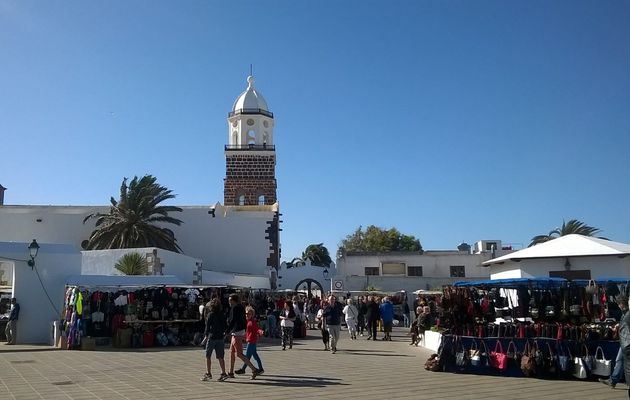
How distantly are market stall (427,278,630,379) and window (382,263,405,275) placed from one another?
3107 centimetres

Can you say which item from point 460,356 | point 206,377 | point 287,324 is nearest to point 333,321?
point 287,324

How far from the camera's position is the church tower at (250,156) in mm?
45375

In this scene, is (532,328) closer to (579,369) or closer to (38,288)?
(579,369)

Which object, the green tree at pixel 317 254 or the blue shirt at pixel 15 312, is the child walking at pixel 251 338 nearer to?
the blue shirt at pixel 15 312

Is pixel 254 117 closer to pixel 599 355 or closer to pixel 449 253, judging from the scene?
pixel 449 253

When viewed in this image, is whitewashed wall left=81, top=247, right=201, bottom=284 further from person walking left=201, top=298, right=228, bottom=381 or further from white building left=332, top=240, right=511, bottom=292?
white building left=332, top=240, right=511, bottom=292

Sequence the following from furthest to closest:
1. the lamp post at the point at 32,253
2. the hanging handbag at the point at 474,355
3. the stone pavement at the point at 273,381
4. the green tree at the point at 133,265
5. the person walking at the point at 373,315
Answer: the green tree at the point at 133,265
the person walking at the point at 373,315
the lamp post at the point at 32,253
the hanging handbag at the point at 474,355
the stone pavement at the point at 273,381

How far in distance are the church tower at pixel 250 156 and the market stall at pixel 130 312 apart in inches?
1028

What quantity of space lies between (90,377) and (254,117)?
35903mm

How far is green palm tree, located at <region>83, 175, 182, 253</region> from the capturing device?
109 ft

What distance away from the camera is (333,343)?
51.3 ft

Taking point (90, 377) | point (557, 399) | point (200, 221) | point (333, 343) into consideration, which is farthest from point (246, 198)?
point (557, 399)

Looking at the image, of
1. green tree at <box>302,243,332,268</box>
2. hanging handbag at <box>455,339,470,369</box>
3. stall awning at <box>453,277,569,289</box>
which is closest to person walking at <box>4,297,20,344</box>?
hanging handbag at <box>455,339,470,369</box>

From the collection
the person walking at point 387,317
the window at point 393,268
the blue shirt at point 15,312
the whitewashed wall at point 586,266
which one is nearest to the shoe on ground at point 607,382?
the whitewashed wall at point 586,266
